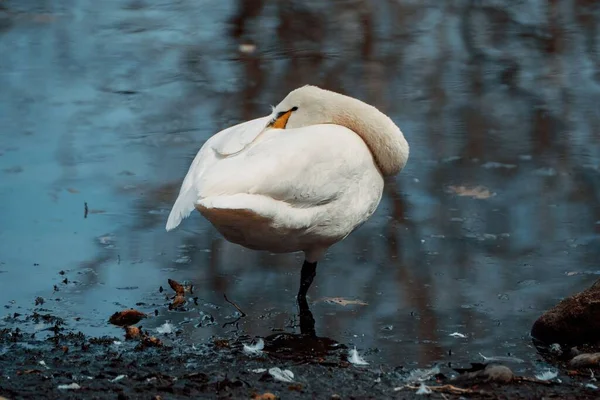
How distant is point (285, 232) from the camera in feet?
16.7

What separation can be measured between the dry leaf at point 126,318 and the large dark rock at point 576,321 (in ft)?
6.20

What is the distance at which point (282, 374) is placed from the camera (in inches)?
182

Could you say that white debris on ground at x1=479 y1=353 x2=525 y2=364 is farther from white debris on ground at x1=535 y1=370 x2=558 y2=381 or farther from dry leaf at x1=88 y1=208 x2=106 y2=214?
dry leaf at x1=88 y1=208 x2=106 y2=214

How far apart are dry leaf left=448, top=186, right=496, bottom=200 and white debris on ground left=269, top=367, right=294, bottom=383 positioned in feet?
9.31

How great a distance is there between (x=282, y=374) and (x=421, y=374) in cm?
58

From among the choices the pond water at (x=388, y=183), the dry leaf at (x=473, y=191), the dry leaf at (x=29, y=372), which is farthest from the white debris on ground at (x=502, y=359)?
the dry leaf at (x=473, y=191)

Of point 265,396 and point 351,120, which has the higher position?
point 351,120

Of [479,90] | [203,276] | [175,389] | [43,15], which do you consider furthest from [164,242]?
[43,15]

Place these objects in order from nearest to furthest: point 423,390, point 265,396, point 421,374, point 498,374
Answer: point 265,396 < point 423,390 < point 498,374 < point 421,374

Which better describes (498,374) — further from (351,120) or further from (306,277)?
(351,120)

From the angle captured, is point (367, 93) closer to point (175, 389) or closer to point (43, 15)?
point (43, 15)

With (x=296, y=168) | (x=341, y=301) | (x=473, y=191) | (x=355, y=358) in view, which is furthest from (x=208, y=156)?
(x=473, y=191)

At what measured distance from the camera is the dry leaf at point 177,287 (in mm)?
5789

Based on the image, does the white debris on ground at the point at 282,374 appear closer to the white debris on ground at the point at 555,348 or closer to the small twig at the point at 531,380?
the small twig at the point at 531,380
